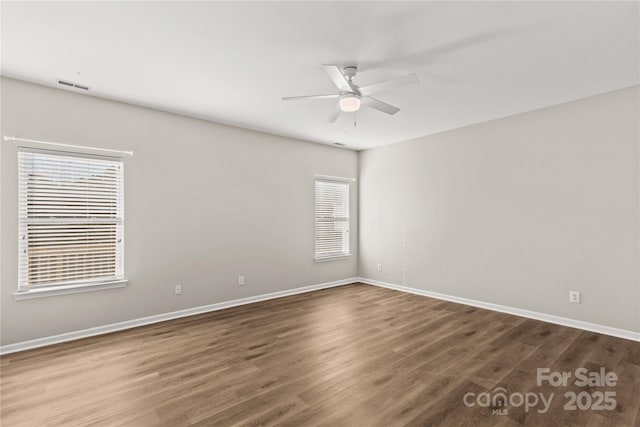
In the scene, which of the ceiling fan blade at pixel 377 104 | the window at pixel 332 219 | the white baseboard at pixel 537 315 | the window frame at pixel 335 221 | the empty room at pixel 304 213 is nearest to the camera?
the empty room at pixel 304 213

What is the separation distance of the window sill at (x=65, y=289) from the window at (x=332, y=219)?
3133 millimetres

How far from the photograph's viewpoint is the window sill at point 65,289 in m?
3.12

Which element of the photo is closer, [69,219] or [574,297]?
[69,219]

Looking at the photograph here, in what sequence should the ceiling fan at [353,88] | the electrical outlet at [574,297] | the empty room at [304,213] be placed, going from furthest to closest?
the electrical outlet at [574,297]
the ceiling fan at [353,88]
the empty room at [304,213]

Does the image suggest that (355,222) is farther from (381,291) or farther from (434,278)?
(434,278)

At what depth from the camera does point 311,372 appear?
263cm

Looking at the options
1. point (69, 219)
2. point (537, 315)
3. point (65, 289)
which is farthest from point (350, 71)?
point (537, 315)

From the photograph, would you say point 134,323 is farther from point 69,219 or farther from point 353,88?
point 353,88

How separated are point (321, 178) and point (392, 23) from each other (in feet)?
12.0

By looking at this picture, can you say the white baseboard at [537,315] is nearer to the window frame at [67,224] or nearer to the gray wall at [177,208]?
the gray wall at [177,208]

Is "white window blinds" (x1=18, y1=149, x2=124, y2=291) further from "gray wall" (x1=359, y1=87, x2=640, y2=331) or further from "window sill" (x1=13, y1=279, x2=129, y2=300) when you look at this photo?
"gray wall" (x1=359, y1=87, x2=640, y2=331)

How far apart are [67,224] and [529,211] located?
5.54m

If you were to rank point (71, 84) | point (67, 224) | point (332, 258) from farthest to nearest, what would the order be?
point (332, 258) → point (67, 224) → point (71, 84)

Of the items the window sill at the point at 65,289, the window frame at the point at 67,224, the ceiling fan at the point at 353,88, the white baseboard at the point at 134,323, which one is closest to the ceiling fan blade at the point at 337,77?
the ceiling fan at the point at 353,88
